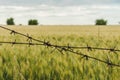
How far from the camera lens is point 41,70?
4.93m

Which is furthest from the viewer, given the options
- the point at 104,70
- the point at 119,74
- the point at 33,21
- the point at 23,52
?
the point at 33,21

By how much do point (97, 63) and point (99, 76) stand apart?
0.46m

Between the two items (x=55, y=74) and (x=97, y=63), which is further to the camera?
(x=97, y=63)

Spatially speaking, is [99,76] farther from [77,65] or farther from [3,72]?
[3,72]

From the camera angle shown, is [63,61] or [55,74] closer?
[55,74]

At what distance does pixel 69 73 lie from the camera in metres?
4.71

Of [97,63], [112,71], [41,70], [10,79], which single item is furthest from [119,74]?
[10,79]

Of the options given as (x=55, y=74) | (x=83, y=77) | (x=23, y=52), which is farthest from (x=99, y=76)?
(x=23, y=52)

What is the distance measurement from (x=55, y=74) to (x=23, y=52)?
1.51 meters

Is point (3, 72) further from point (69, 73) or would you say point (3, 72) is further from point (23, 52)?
point (23, 52)

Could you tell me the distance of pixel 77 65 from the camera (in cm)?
508

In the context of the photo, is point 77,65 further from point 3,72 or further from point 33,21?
point 33,21

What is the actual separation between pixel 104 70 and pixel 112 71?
149mm

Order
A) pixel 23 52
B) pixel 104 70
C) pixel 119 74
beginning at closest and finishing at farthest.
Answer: pixel 119 74 → pixel 104 70 → pixel 23 52
